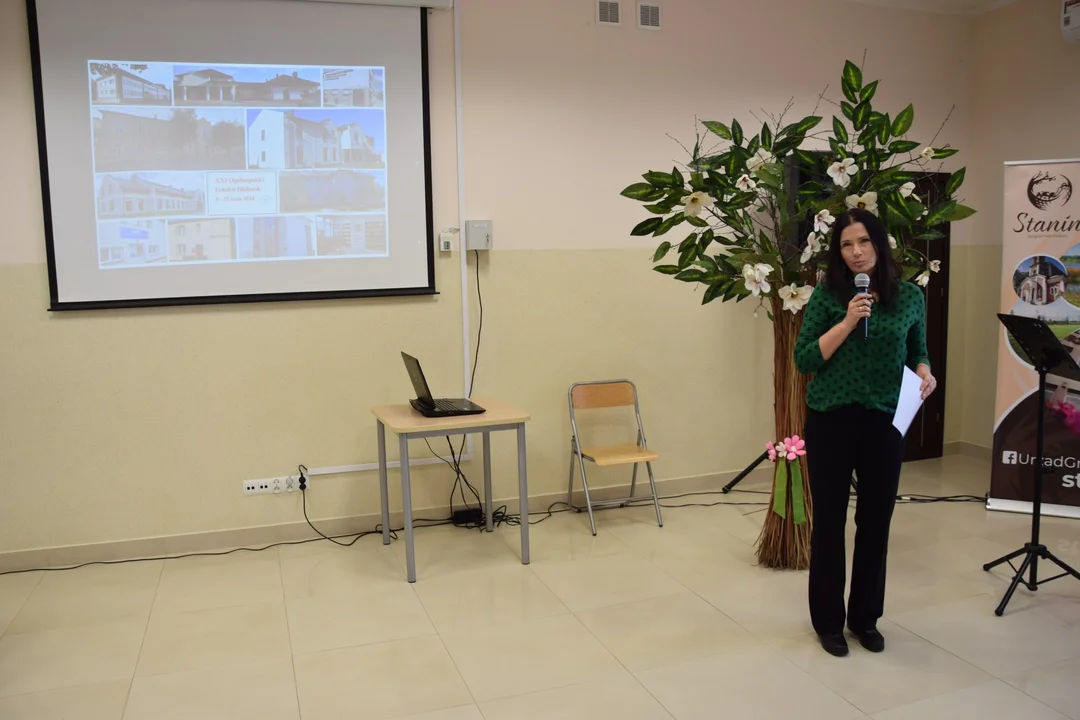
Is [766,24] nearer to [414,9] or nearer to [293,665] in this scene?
[414,9]

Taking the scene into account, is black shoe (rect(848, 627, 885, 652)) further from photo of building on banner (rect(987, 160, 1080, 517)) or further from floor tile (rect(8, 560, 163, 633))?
floor tile (rect(8, 560, 163, 633))

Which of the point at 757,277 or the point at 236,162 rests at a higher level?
the point at 236,162

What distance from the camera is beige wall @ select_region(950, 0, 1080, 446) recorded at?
5.14 metres

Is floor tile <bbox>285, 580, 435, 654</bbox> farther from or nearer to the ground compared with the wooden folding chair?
nearer to the ground

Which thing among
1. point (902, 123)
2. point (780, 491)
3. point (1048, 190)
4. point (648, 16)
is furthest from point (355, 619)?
point (1048, 190)

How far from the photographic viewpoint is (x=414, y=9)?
4.36m

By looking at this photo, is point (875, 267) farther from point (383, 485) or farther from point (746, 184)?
point (383, 485)

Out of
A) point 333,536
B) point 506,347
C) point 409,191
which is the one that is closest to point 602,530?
point 506,347

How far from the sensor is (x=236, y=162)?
4176 mm

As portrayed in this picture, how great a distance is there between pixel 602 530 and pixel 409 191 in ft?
6.94

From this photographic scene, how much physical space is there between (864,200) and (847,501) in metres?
1.24

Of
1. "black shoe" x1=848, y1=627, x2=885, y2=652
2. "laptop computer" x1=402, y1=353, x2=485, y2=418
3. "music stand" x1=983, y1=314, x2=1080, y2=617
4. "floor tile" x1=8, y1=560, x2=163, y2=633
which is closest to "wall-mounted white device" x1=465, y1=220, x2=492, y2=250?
"laptop computer" x1=402, y1=353, x2=485, y2=418

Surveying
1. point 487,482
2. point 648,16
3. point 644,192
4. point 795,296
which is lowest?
point 487,482

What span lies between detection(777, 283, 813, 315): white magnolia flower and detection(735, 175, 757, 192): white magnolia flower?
0.45 meters
